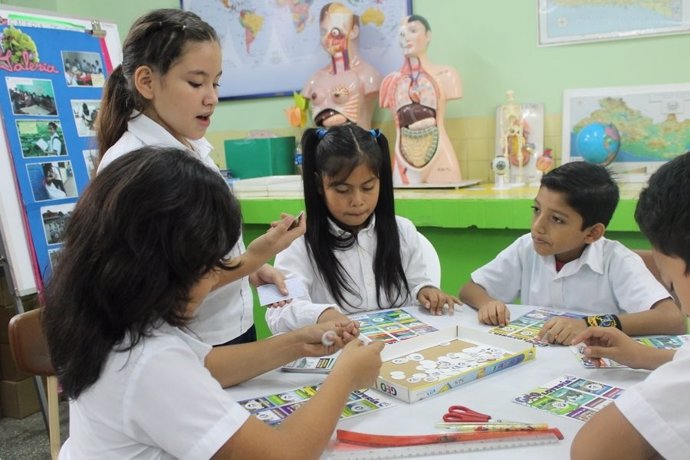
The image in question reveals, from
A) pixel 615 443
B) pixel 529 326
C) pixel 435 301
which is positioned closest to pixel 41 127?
pixel 435 301

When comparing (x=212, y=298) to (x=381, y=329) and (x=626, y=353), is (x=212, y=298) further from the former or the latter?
(x=626, y=353)

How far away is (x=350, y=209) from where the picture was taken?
168 cm

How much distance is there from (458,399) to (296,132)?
261cm

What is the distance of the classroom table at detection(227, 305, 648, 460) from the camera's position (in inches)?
34.4

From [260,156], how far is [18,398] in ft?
5.34

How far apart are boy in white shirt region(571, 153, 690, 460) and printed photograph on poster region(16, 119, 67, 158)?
2190 mm

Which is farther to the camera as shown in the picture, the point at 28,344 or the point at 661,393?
the point at 28,344

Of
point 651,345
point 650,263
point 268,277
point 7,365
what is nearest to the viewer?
point 651,345

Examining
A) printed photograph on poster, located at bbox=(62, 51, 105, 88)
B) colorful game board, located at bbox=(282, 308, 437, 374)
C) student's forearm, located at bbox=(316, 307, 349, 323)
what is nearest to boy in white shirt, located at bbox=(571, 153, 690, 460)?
colorful game board, located at bbox=(282, 308, 437, 374)

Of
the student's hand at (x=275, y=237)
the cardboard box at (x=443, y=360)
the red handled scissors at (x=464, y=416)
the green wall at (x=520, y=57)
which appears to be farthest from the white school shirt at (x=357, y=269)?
the green wall at (x=520, y=57)

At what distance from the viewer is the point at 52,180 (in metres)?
2.40

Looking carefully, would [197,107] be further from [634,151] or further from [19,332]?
[634,151]

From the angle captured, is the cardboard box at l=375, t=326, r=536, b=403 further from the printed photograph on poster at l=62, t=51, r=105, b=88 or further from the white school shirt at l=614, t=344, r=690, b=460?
the printed photograph on poster at l=62, t=51, r=105, b=88

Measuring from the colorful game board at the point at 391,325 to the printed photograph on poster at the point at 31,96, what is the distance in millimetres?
1619
